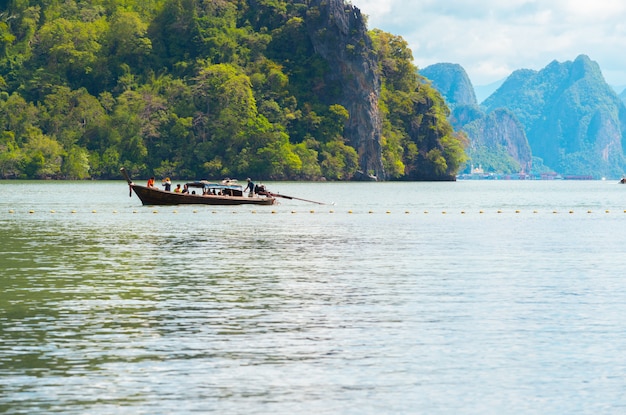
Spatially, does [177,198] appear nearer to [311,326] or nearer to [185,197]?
[185,197]

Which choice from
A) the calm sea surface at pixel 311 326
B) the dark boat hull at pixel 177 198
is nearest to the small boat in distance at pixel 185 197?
the dark boat hull at pixel 177 198

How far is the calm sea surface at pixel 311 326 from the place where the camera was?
18.4 meters

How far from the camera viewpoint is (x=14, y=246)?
47.8 m

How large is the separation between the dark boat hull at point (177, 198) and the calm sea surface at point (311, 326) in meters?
34.8

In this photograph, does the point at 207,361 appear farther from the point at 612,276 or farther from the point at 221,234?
the point at 221,234

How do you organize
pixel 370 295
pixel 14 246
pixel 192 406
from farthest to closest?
pixel 14 246, pixel 370 295, pixel 192 406

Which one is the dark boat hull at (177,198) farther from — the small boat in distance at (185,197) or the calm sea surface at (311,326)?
the calm sea surface at (311,326)

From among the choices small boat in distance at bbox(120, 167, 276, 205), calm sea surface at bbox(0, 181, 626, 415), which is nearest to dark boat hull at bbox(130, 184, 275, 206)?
small boat in distance at bbox(120, 167, 276, 205)

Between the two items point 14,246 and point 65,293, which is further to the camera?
point 14,246

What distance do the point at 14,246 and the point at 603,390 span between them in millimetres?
33655

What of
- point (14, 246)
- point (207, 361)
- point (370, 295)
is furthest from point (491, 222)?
point (207, 361)

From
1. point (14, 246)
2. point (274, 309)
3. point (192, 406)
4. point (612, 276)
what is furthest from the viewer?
point (14, 246)

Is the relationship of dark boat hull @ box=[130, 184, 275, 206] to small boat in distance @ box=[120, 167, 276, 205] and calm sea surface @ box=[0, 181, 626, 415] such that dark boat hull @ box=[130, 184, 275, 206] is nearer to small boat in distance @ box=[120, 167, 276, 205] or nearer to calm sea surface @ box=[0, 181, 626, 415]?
small boat in distance @ box=[120, 167, 276, 205]

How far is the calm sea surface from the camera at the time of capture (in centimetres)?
1836
